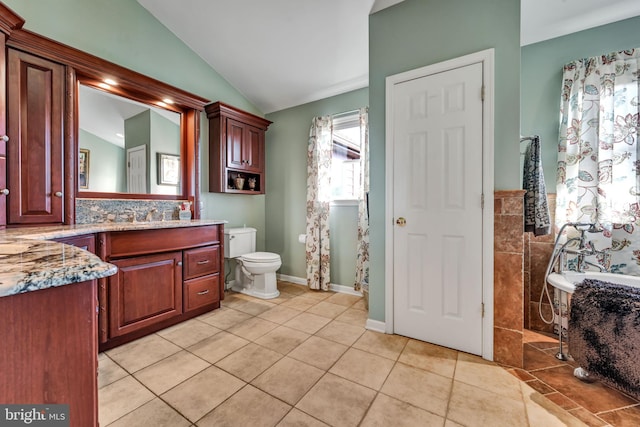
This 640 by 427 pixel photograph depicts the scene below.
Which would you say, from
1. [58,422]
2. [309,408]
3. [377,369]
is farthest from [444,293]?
[58,422]

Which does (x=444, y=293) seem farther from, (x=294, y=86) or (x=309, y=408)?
(x=294, y=86)

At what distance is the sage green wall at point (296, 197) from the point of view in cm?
315

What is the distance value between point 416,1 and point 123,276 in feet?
10.0

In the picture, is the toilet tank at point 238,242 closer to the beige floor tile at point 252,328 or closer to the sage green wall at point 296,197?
the sage green wall at point 296,197

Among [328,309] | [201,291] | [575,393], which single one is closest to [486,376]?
[575,393]

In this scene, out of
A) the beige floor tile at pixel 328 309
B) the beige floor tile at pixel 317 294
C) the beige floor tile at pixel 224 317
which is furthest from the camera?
the beige floor tile at pixel 317 294

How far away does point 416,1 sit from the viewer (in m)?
1.99

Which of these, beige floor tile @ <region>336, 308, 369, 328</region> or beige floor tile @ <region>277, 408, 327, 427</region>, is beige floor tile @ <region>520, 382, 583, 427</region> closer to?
beige floor tile @ <region>277, 408, 327, 427</region>

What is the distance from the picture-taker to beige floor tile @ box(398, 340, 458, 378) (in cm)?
166

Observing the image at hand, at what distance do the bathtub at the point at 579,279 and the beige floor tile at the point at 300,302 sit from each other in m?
2.05

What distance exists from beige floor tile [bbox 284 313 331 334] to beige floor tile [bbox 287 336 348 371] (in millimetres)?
170

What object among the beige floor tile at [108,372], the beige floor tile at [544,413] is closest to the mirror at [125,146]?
the beige floor tile at [108,372]

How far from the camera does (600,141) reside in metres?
1.99

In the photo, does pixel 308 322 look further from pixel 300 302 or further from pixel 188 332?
pixel 188 332
